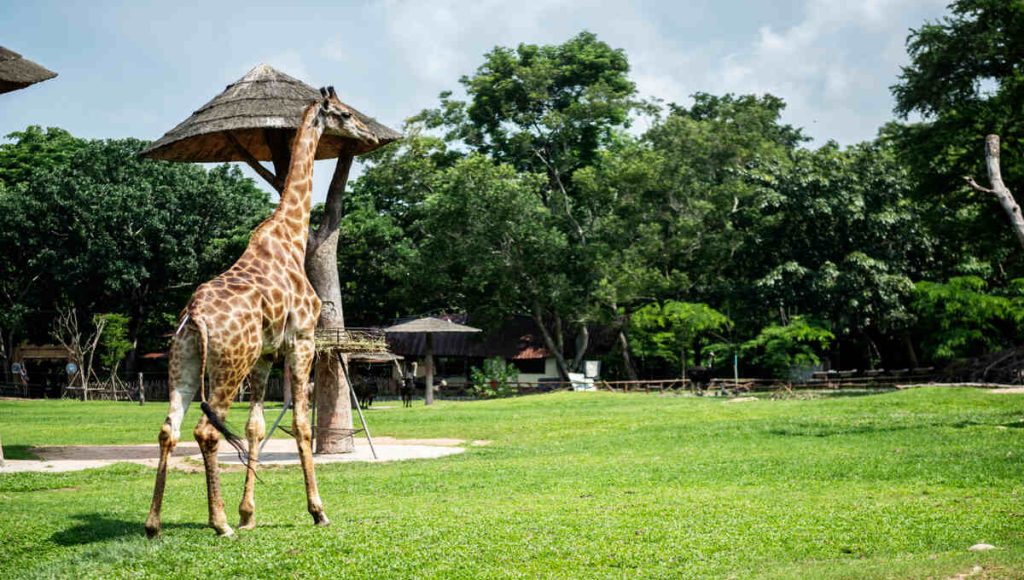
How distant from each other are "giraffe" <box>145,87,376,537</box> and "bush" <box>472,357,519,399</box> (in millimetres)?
38411

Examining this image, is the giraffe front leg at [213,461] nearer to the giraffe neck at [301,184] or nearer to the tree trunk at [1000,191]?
the giraffe neck at [301,184]

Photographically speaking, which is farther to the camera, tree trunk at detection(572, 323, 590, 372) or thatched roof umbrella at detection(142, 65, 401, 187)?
tree trunk at detection(572, 323, 590, 372)

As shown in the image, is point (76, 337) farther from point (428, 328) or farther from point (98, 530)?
point (98, 530)

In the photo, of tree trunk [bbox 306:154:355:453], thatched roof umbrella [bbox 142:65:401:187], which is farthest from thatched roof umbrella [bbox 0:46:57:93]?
tree trunk [bbox 306:154:355:453]

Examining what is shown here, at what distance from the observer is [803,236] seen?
47.0m

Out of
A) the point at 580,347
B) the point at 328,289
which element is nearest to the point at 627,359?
the point at 580,347

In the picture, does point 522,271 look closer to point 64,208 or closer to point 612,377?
point 612,377

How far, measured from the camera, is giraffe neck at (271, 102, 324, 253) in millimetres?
11422

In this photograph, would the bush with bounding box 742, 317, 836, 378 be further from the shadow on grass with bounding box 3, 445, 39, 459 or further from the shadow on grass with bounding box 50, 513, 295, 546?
the shadow on grass with bounding box 50, 513, 295, 546

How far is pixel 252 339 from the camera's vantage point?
9.78m

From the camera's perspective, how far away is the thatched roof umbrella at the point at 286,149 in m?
19.2

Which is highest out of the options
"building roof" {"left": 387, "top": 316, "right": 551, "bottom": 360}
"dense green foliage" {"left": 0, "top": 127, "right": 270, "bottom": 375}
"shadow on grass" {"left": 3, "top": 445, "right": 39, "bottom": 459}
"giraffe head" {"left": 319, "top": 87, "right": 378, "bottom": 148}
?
"dense green foliage" {"left": 0, "top": 127, "right": 270, "bottom": 375}

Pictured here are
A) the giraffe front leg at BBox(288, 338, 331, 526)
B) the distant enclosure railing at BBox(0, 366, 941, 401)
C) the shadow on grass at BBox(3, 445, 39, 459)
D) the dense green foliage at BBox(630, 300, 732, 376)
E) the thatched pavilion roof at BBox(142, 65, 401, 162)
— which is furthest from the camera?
the dense green foliage at BBox(630, 300, 732, 376)

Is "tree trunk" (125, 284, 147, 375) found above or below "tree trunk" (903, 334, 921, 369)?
above
